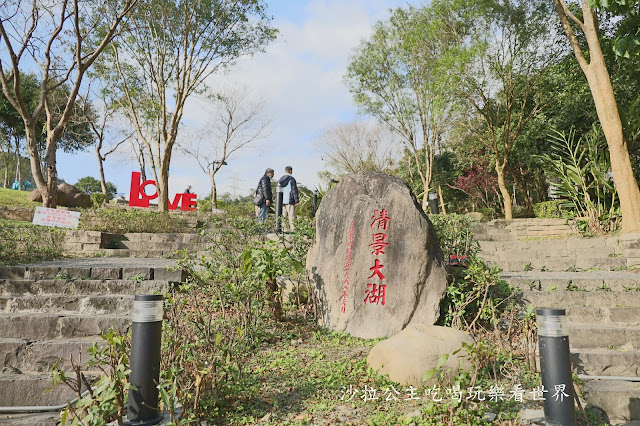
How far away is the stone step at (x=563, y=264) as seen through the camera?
760 cm

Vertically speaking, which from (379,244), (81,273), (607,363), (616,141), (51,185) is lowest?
(607,363)

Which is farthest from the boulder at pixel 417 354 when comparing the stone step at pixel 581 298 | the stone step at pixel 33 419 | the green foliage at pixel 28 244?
the green foliage at pixel 28 244

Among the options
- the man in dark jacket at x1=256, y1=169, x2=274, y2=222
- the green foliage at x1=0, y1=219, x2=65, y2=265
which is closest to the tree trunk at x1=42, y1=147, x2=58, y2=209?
the green foliage at x1=0, y1=219, x2=65, y2=265

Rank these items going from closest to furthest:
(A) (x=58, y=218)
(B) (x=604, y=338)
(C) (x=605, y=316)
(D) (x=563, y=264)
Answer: (B) (x=604, y=338) < (C) (x=605, y=316) < (D) (x=563, y=264) < (A) (x=58, y=218)

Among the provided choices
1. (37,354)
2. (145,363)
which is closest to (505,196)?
(37,354)

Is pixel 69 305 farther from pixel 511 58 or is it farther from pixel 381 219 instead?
pixel 511 58

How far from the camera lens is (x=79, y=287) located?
562cm

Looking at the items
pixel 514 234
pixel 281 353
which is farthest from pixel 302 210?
pixel 281 353

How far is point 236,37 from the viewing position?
49.5 ft

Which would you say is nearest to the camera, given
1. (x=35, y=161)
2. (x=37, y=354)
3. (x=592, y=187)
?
(x=37, y=354)

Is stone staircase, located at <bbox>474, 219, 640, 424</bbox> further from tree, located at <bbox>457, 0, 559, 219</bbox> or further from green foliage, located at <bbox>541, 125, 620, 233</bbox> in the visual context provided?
tree, located at <bbox>457, 0, 559, 219</bbox>

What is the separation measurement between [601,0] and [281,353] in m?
7.19

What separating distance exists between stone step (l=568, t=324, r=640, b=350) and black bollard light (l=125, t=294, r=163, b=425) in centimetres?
404

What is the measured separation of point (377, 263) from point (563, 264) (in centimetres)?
488
